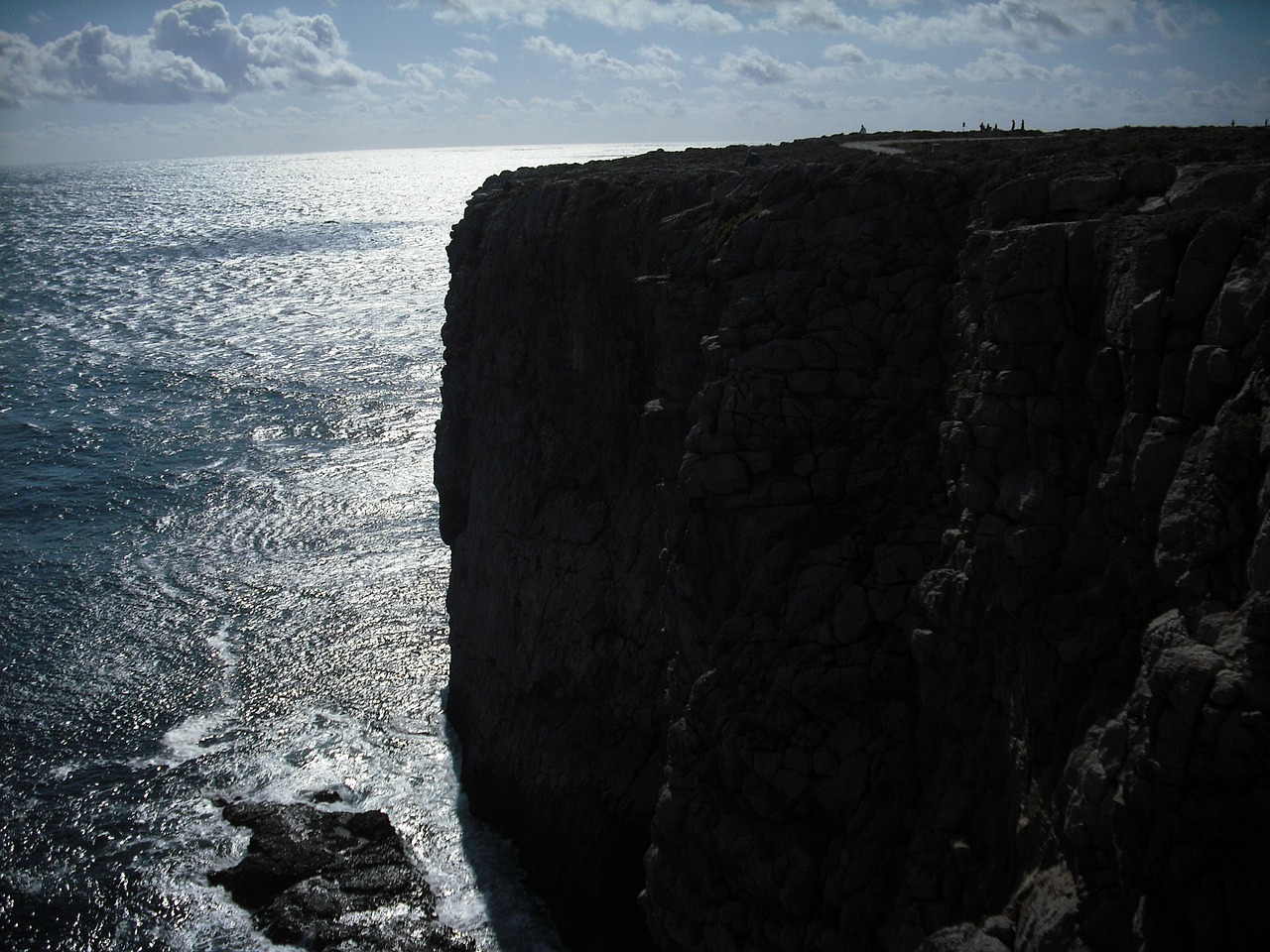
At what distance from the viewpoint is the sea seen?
105 ft

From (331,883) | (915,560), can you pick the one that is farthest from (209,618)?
(915,560)

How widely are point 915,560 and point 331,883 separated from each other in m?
20.7

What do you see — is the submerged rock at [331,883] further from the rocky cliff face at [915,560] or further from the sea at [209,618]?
the rocky cliff face at [915,560]

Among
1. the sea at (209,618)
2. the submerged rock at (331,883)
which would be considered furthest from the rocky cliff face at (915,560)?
the sea at (209,618)

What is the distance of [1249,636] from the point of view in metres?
12.7

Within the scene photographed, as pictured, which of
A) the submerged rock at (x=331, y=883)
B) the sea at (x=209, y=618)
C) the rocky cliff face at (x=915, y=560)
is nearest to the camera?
the rocky cliff face at (x=915, y=560)

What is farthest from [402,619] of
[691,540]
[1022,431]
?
[1022,431]

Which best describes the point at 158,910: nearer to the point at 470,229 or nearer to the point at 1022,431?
the point at 470,229

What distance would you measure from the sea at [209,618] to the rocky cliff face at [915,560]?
8136 millimetres

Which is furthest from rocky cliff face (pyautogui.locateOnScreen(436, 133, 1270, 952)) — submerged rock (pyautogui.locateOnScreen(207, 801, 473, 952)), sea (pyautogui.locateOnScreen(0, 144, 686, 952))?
sea (pyautogui.locateOnScreen(0, 144, 686, 952))

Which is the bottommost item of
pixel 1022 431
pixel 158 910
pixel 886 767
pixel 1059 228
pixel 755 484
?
pixel 158 910

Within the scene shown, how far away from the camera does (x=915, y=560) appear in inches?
790

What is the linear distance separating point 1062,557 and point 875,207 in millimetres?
9034

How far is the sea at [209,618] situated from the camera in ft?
105
